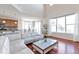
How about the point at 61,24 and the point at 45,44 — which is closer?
the point at 45,44

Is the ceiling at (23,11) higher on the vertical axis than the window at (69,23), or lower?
higher

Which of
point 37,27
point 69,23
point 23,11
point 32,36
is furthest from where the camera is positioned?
point 69,23

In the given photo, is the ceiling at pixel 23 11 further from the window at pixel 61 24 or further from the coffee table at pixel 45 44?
the coffee table at pixel 45 44

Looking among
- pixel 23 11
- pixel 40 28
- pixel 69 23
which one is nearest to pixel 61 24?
pixel 69 23

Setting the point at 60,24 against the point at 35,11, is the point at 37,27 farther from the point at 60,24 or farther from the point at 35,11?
the point at 60,24

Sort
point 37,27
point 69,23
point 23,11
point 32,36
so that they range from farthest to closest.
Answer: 1. point 69,23
2. point 32,36
3. point 37,27
4. point 23,11

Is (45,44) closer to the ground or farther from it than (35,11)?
closer to the ground

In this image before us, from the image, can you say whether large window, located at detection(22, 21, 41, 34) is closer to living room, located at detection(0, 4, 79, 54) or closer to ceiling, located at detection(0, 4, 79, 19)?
living room, located at detection(0, 4, 79, 54)

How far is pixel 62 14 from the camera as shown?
1.74 m

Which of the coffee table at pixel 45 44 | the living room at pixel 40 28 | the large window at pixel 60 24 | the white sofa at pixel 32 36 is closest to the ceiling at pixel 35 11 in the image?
the living room at pixel 40 28

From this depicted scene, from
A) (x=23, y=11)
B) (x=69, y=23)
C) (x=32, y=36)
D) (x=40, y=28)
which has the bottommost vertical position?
(x=32, y=36)

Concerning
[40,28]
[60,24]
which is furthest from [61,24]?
[40,28]
